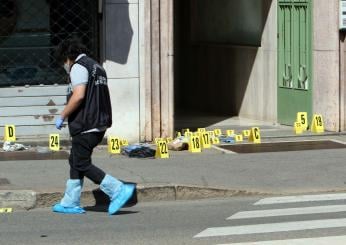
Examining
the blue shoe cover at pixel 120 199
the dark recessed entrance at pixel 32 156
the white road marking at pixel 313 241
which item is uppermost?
the dark recessed entrance at pixel 32 156

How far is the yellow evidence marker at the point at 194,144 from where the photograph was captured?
12570mm

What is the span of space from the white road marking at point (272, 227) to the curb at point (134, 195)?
1.71m

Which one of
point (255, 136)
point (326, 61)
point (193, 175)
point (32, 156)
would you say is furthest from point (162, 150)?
point (326, 61)

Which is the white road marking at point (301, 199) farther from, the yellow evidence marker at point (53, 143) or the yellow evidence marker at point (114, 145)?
the yellow evidence marker at point (53, 143)

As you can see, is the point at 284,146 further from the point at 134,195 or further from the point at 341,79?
the point at 134,195

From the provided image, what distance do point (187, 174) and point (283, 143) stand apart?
3.34 m

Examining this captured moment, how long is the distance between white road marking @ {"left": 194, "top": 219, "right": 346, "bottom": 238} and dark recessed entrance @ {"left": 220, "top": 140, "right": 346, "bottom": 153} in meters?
4.54

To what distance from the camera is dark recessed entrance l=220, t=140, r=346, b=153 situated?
505 inches

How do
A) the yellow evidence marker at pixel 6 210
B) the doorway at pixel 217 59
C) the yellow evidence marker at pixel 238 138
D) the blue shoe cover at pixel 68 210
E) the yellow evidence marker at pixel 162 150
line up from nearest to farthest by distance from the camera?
the blue shoe cover at pixel 68 210, the yellow evidence marker at pixel 6 210, the yellow evidence marker at pixel 162 150, the yellow evidence marker at pixel 238 138, the doorway at pixel 217 59

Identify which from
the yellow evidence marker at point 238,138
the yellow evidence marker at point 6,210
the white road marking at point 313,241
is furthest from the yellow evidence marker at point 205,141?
the white road marking at point 313,241

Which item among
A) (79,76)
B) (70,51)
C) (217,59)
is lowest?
(79,76)

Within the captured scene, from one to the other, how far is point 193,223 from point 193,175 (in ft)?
7.49

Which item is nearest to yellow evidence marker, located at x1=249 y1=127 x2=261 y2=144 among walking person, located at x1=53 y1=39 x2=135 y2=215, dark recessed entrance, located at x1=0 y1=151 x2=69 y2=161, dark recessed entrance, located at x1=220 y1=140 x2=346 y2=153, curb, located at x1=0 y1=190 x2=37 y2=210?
dark recessed entrance, located at x1=220 y1=140 x2=346 y2=153

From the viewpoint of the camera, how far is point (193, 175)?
34.5ft
